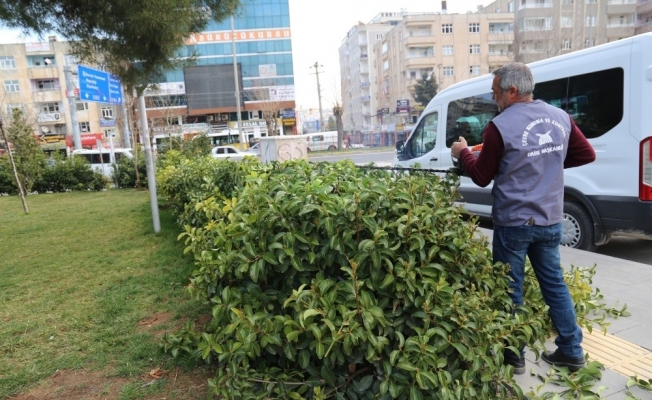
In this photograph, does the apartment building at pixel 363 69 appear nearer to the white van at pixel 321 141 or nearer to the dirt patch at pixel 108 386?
the white van at pixel 321 141

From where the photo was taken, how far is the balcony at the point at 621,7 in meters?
47.9

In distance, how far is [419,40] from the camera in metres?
56.6

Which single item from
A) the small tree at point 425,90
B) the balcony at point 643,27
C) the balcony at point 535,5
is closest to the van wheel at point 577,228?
the small tree at point 425,90

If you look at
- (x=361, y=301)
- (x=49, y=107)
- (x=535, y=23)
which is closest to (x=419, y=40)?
→ (x=535, y=23)

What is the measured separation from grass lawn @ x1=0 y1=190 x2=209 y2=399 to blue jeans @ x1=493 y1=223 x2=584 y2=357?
79.3 inches

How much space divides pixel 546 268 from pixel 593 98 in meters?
3.74

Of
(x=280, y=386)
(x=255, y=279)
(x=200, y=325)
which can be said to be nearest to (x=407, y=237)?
(x=255, y=279)

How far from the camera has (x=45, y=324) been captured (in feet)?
13.3

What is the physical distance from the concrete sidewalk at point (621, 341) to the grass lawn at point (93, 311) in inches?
87.3

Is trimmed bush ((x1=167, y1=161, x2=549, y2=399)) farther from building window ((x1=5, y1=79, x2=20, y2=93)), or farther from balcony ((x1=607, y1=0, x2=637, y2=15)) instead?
building window ((x1=5, y1=79, x2=20, y2=93))

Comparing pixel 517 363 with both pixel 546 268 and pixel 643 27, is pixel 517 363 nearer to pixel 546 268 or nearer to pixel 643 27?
pixel 546 268

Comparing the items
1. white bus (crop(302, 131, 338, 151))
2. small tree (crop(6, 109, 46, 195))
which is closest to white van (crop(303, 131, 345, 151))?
white bus (crop(302, 131, 338, 151))

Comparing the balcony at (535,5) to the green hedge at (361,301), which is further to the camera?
the balcony at (535,5)

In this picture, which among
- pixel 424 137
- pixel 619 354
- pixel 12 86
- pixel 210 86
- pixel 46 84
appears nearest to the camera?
pixel 619 354
